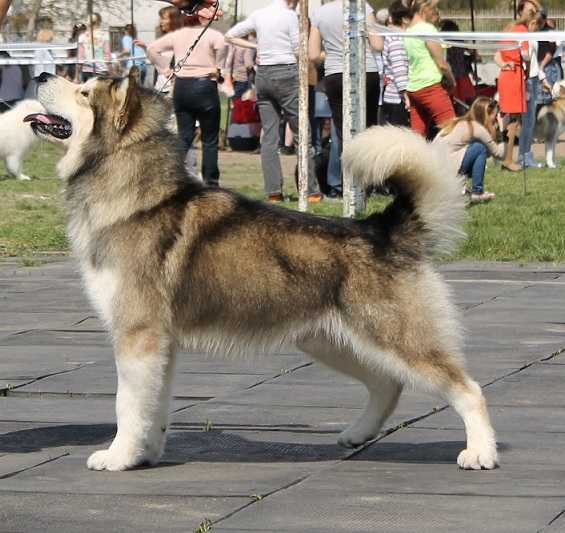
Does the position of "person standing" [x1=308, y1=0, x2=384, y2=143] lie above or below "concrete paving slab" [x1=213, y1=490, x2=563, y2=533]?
above

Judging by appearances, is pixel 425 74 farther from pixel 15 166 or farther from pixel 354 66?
pixel 15 166

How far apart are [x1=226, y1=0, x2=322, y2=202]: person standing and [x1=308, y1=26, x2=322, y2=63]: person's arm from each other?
25cm

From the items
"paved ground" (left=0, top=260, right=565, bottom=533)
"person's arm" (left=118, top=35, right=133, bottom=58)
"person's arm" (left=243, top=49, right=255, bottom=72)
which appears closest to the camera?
"paved ground" (left=0, top=260, right=565, bottom=533)

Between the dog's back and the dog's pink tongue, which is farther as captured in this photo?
the dog's back

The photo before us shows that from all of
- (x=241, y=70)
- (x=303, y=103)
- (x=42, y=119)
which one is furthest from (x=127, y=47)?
(x=42, y=119)

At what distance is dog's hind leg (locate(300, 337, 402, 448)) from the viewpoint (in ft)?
18.4

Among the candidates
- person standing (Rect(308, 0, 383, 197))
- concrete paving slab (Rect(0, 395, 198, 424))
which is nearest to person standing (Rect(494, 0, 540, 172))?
person standing (Rect(308, 0, 383, 197))

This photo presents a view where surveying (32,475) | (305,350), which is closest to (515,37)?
(305,350)

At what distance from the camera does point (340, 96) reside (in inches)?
582

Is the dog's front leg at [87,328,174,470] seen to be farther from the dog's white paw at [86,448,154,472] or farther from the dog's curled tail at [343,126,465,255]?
the dog's curled tail at [343,126,465,255]

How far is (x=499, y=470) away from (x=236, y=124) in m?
18.5

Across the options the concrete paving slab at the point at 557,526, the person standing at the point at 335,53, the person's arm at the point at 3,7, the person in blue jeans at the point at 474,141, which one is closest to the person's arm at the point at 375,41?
the person standing at the point at 335,53

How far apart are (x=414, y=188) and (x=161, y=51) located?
9498 millimetres

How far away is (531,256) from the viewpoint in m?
11.5
